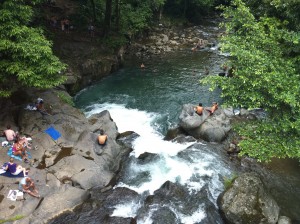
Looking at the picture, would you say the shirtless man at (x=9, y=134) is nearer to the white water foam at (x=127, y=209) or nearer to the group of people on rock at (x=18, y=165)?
the group of people on rock at (x=18, y=165)

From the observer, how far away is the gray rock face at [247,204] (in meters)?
14.7

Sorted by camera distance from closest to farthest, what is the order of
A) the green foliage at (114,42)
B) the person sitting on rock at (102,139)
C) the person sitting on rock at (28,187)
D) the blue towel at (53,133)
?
the person sitting on rock at (28,187)
the blue towel at (53,133)
the person sitting on rock at (102,139)
the green foliage at (114,42)

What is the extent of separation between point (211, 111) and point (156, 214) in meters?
10.8

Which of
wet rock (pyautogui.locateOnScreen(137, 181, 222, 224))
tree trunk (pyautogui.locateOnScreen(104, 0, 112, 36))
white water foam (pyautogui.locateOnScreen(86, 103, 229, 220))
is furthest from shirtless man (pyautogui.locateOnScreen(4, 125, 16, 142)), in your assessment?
tree trunk (pyautogui.locateOnScreen(104, 0, 112, 36))

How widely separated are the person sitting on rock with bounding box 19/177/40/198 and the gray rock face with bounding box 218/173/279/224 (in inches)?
385

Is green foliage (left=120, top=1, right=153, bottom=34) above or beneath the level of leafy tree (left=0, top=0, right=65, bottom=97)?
beneath

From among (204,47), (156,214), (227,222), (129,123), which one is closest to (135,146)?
(129,123)

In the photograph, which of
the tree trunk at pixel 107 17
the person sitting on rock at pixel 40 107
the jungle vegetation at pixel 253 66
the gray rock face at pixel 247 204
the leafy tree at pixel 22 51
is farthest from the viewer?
the tree trunk at pixel 107 17

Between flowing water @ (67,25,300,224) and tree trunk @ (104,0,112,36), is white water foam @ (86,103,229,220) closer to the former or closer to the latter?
flowing water @ (67,25,300,224)

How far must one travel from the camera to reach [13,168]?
50.4 ft

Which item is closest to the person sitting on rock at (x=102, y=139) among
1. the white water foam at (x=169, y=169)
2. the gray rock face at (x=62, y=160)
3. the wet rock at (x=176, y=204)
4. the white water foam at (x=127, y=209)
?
the gray rock face at (x=62, y=160)

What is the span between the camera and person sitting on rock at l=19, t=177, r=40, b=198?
14.8 m

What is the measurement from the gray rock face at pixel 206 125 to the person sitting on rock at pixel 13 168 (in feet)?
39.5

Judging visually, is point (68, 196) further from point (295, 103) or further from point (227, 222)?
point (295, 103)
